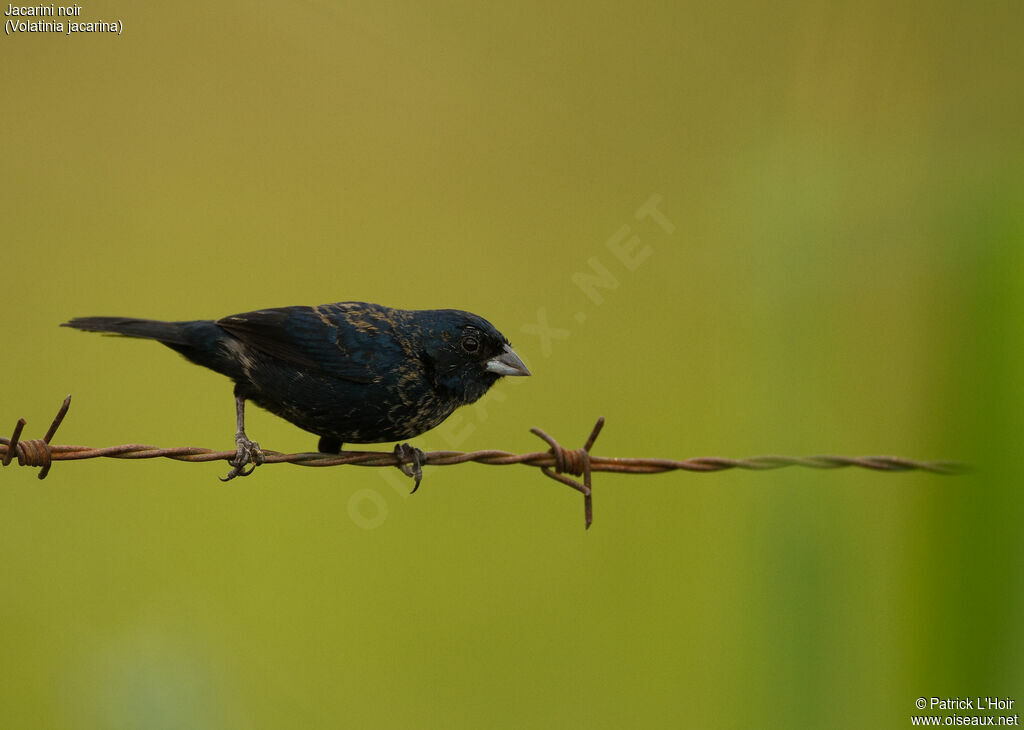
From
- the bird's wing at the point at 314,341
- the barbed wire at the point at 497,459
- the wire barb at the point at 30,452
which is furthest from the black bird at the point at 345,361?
the wire barb at the point at 30,452

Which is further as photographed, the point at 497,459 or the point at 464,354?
the point at 464,354

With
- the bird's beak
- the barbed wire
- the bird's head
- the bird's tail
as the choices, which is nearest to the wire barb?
the barbed wire

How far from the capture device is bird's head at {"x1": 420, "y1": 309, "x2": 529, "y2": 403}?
375 centimetres

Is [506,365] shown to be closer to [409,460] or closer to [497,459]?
[409,460]

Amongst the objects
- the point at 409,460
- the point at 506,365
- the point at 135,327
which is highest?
the point at 135,327

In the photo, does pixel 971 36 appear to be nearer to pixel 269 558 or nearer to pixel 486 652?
pixel 486 652

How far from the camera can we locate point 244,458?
3492mm

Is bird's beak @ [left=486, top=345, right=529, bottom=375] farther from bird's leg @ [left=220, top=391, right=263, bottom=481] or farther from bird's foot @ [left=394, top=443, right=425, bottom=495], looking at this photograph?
bird's leg @ [left=220, top=391, right=263, bottom=481]

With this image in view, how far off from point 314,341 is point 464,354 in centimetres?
60

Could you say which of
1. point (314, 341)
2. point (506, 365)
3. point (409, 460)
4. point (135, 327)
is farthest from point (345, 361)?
point (135, 327)

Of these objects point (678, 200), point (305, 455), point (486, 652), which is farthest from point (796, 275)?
point (678, 200)

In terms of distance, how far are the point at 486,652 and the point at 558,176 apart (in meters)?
3.76

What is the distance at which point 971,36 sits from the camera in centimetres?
512

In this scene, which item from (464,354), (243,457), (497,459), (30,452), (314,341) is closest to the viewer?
(30,452)
